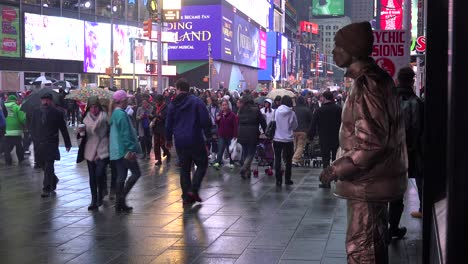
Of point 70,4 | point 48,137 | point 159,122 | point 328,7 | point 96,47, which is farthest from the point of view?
point 328,7

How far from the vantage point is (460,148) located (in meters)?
2.48

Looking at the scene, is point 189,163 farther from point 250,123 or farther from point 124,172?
point 250,123

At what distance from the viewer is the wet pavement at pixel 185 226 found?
272 inches

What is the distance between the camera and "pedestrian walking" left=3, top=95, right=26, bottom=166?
16.6 m

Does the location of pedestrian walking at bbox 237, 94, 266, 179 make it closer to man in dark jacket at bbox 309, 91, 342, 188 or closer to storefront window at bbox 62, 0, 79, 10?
man in dark jacket at bbox 309, 91, 342, 188

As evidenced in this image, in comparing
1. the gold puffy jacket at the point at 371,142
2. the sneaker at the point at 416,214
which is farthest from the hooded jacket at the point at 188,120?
the gold puffy jacket at the point at 371,142

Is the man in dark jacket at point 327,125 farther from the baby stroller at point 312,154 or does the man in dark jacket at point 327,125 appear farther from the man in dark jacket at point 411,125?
the man in dark jacket at point 411,125

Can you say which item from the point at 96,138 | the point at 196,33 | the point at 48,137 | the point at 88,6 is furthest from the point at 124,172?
the point at 196,33

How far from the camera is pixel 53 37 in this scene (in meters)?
48.8

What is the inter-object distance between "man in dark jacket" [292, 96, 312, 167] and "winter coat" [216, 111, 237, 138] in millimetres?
1565

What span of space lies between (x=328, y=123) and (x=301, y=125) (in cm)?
373

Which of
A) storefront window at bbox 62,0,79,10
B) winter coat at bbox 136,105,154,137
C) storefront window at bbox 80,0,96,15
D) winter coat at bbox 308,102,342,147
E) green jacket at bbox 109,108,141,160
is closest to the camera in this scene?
green jacket at bbox 109,108,141,160

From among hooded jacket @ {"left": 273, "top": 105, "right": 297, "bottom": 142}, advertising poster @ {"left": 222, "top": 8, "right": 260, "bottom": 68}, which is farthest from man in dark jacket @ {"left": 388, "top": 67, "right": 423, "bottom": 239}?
advertising poster @ {"left": 222, "top": 8, "right": 260, "bottom": 68}

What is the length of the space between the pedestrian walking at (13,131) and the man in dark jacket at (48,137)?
532cm
